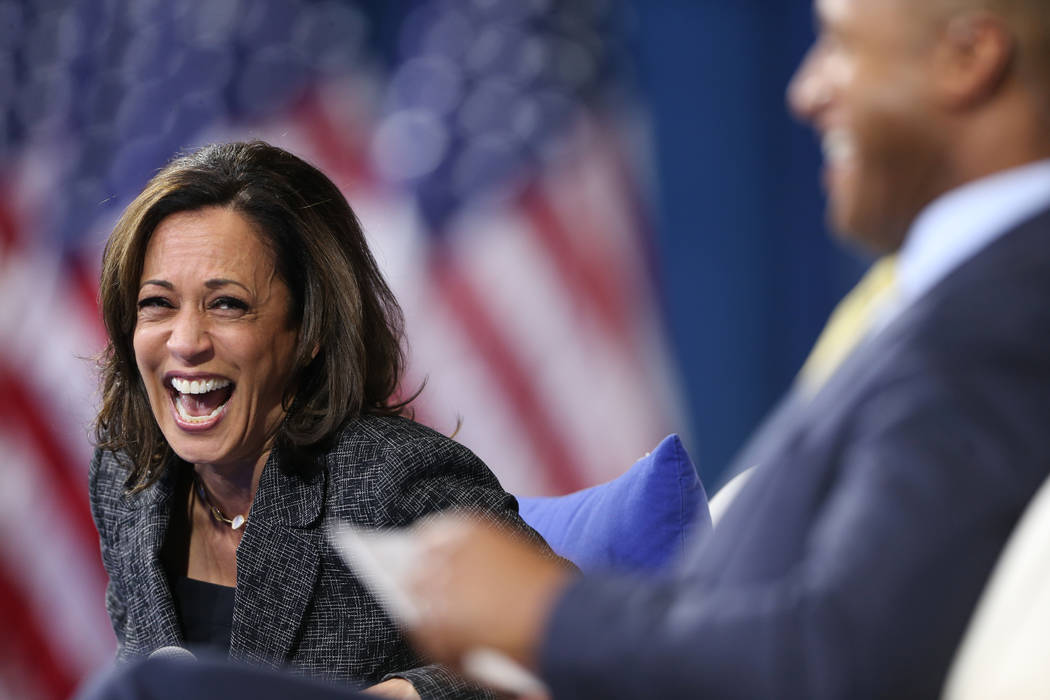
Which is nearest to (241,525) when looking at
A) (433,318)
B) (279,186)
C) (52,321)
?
(279,186)

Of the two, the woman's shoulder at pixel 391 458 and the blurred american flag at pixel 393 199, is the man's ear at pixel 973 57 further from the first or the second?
the blurred american flag at pixel 393 199

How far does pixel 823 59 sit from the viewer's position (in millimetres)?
834

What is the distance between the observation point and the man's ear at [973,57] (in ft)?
2.48

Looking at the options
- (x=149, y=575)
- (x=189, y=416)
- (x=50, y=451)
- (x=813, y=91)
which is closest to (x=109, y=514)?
(x=149, y=575)

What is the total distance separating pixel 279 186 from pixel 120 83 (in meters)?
1.70

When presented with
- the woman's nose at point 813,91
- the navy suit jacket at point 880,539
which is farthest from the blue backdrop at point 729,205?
the navy suit jacket at point 880,539

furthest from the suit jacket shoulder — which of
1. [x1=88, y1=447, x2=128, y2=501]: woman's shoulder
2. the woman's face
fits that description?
[x1=88, y1=447, x2=128, y2=501]: woman's shoulder

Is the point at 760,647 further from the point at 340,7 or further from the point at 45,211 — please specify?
the point at 45,211

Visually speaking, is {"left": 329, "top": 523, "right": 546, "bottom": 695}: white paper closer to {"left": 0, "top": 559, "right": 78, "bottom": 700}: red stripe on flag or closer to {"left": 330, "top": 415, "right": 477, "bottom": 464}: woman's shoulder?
{"left": 330, "top": 415, "right": 477, "bottom": 464}: woman's shoulder

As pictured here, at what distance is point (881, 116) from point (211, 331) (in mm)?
969

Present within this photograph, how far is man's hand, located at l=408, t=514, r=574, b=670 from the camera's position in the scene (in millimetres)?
735

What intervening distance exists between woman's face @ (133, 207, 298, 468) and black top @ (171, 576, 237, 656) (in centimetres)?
18

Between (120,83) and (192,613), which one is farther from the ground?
(120,83)

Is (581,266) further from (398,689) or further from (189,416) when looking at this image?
(398,689)
